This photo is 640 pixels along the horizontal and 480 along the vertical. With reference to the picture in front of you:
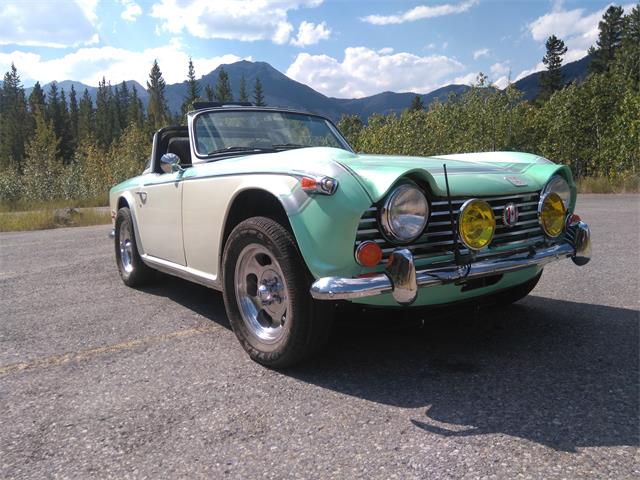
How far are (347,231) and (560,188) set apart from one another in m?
1.66

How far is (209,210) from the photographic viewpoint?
10.4ft

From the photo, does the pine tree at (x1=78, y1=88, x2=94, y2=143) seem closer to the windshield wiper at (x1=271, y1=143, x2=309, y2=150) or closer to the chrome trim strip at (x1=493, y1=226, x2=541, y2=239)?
the windshield wiper at (x1=271, y1=143, x2=309, y2=150)

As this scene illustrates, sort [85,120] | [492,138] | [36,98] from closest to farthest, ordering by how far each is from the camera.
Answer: [492,138] < [85,120] < [36,98]

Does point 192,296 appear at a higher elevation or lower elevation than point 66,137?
lower

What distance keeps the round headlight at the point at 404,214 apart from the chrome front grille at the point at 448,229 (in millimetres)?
59

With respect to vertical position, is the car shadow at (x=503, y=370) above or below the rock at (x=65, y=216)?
below

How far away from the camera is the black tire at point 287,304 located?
2.47 m

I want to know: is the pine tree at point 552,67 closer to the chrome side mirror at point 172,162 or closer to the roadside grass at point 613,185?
the roadside grass at point 613,185

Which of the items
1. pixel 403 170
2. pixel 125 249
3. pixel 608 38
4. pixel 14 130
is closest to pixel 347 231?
pixel 403 170

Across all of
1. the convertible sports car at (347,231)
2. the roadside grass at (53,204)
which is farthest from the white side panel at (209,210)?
the roadside grass at (53,204)

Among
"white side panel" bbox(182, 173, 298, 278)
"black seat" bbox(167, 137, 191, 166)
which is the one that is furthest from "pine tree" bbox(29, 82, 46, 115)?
"white side panel" bbox(182, 173, 298, 278)

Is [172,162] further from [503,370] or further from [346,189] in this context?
[503,370]

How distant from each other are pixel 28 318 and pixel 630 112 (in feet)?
91.0

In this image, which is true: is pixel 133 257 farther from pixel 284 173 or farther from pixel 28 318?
pixel 284 173
